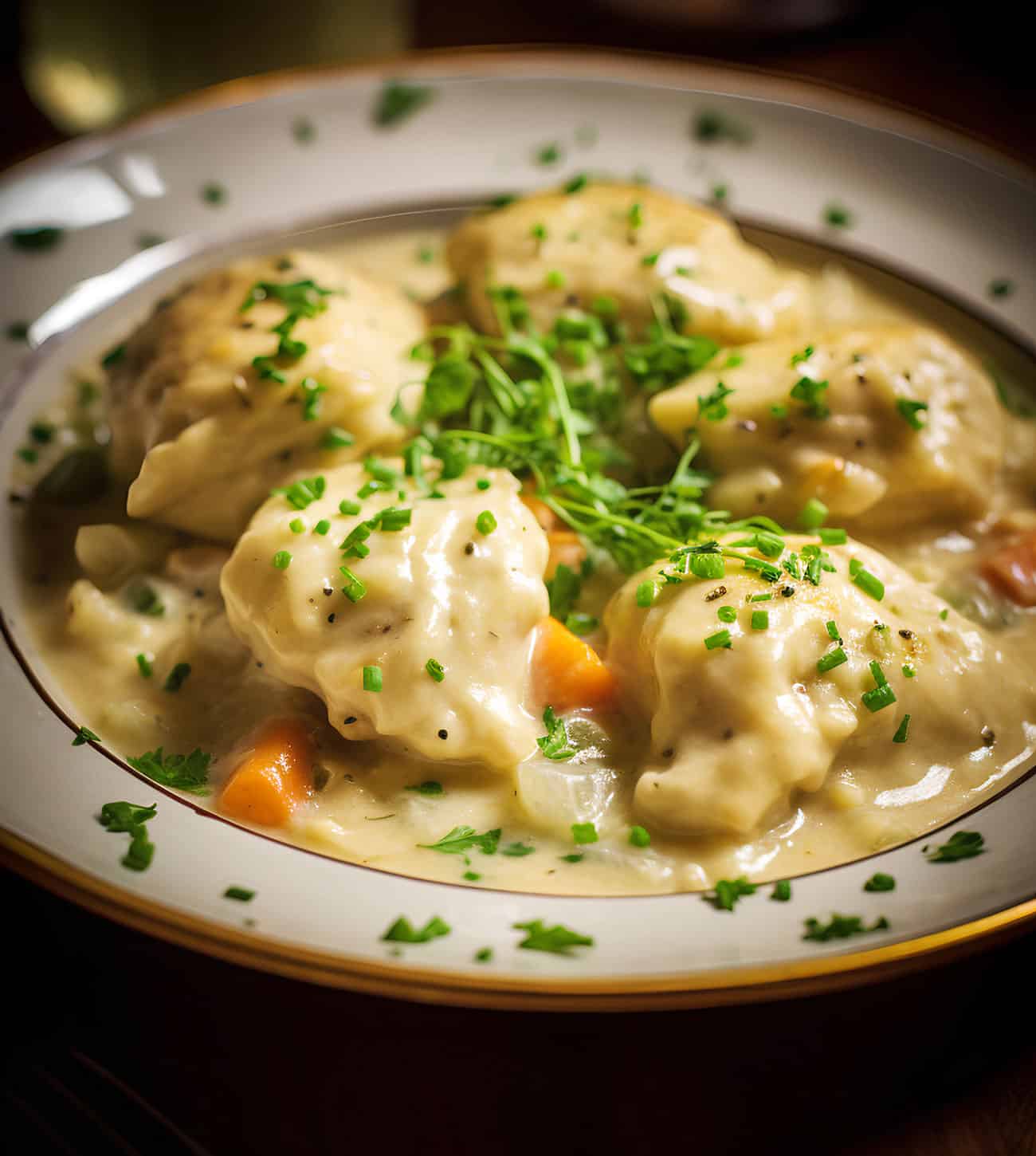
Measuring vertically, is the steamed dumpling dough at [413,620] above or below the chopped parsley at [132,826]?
above

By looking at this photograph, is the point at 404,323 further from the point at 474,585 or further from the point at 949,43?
the point at 949,43

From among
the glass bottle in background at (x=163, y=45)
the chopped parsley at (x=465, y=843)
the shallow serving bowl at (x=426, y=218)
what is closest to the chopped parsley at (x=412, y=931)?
the shallow serving bowl at (x=426, y=218)

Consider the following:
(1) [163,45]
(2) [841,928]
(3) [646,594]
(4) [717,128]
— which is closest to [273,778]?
(3) [646,594]

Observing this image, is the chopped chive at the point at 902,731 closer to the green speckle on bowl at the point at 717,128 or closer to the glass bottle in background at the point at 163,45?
the green speckle on bowl at the point at 717,128


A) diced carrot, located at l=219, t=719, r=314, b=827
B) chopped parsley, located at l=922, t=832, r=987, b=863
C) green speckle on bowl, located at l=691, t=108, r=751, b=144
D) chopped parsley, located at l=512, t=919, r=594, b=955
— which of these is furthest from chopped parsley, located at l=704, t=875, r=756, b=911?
green speckle on bowl, located at l=691, t=108, r=751, b=144

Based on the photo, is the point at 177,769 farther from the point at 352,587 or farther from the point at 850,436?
the point at 850,436
